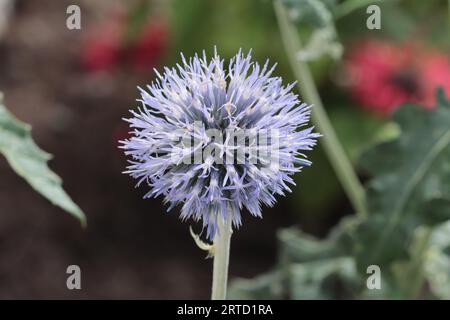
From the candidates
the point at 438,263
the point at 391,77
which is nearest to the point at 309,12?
the point at 438,263

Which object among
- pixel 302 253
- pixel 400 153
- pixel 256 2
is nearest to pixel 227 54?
pixel 256 2

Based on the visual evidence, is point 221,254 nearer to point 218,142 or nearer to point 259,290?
point 218,142

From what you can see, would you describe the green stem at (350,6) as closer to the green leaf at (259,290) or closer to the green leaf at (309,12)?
the green leaf at (309,12)

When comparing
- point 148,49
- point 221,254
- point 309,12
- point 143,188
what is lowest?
point 221,254

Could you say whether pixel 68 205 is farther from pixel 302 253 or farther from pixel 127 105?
pixel 127 105

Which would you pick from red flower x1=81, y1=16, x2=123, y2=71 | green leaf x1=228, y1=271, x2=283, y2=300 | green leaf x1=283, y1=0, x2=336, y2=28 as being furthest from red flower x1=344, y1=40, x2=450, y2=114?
green leaf x1=283, y1=0, x2=336, y2=28

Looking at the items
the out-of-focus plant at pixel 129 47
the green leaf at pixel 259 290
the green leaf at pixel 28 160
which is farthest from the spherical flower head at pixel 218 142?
the out-of-focus plant at pixel 129 47

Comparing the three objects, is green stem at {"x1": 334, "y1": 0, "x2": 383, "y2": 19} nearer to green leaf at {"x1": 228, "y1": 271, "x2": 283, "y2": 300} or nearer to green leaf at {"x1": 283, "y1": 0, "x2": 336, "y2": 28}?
green leaf at {"x1": 283, "y1": 0, "x2": 336, "y2": 28}
